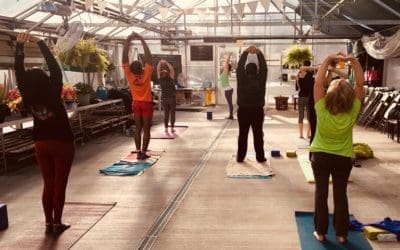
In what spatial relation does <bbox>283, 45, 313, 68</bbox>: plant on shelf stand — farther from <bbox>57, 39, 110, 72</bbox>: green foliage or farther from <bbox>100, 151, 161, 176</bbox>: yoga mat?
<bbox>100, 151, 161, 176</bbox>: yoga mat

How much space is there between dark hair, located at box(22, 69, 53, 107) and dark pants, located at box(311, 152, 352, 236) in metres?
2.12

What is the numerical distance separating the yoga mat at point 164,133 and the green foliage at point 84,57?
1.78 metres

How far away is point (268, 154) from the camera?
6461mm

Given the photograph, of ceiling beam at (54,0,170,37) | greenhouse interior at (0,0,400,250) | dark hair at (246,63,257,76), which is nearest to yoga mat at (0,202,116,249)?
greenhouse interior at (0,0,400,250)

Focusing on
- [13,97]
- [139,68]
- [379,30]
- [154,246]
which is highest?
[379,30]

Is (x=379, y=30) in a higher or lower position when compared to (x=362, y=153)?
higher

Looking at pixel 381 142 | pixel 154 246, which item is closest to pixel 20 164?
pixel 154 246

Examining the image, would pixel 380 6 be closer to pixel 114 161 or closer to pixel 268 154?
pixel 268 154

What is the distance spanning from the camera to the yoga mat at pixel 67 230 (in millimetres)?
3225

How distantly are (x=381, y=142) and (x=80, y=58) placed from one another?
5767mm

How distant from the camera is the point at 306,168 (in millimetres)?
5441

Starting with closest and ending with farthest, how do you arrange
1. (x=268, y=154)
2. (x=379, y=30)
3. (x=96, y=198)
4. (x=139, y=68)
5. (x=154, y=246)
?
(x=154, y=246), (x=96, y=198), (x=139, y=68), (x=268, y=154), (x=379, y=30)

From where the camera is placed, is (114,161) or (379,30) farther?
(379,30)

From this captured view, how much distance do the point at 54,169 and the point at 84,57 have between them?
15.9 ft
